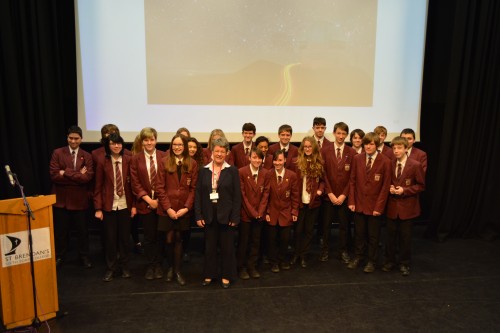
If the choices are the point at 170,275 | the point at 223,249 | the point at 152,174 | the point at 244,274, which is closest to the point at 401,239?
the point at 244,274

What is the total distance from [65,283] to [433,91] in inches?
209

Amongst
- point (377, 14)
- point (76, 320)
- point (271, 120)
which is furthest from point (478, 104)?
point (76, 320)

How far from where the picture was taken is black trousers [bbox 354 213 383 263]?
12.8 feet

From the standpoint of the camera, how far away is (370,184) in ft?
12.6

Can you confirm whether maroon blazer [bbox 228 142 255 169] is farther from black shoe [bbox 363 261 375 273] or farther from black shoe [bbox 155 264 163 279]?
black shoe [bbox 363 261 375 273]

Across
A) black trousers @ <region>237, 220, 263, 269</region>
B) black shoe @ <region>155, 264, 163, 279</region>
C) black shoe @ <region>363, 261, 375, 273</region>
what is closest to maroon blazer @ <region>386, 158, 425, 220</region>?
black shoe @ <region>363, 261, 375, 273</region>

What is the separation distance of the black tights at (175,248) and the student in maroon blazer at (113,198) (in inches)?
17.4

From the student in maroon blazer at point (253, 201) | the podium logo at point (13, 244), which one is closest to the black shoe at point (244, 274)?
the student in maroon blazer at point (253, 201)

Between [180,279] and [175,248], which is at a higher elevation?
[175,248]

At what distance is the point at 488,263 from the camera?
4320 mm

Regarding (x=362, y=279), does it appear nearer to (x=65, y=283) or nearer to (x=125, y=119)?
(x=65, y=283)

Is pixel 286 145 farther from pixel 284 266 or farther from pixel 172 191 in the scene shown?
pixel 172 191

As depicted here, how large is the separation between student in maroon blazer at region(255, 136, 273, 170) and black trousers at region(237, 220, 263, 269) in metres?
0.67

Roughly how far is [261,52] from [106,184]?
2598 millimetres
